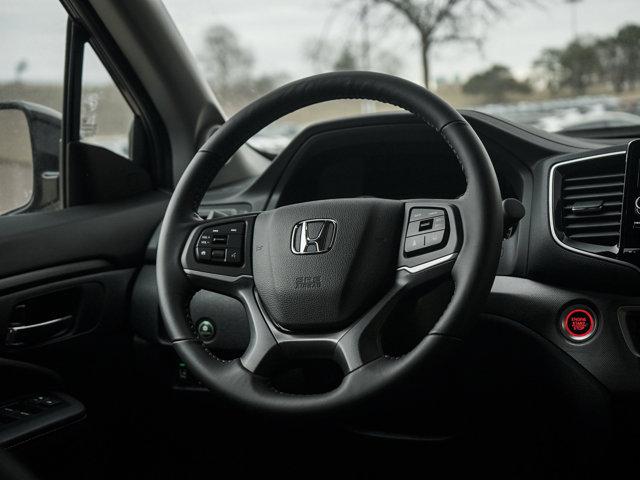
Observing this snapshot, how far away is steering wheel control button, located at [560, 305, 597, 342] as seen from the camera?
1.83 meters

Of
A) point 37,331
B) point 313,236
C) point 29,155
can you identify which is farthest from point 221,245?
point 29,155

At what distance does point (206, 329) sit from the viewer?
2072 millimetres

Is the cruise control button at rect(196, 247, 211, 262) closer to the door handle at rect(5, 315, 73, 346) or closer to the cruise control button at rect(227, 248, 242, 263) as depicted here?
the cruise control button at rect(227, 248, 242, 263)

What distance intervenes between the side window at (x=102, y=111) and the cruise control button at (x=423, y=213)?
4.19 ft

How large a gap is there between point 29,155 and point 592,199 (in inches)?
66.5

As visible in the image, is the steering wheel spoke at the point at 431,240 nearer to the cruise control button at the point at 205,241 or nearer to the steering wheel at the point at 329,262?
the steering wheel at the point at 329,262

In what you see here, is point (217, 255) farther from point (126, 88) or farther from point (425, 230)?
point (126, 88)

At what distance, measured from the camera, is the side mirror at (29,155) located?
2.29m

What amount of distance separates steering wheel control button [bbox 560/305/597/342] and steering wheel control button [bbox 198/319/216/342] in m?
0.92

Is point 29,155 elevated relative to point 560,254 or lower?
elevated

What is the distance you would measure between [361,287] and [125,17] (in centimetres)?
129

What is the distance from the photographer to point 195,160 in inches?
67.7

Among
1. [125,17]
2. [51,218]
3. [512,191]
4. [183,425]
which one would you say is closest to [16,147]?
[51,218]

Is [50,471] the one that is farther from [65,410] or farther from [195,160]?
[195,160]
